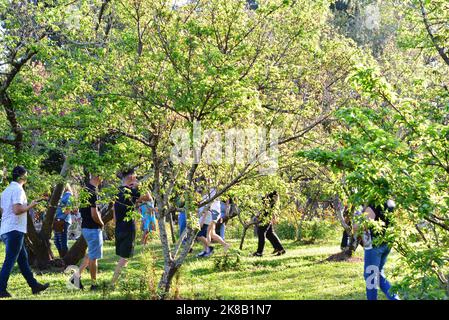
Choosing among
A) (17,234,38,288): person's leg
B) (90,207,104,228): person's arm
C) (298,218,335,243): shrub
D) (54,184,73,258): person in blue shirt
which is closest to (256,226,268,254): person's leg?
(298,218,335,243): shrub

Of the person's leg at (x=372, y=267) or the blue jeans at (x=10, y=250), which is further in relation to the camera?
the blue jeans at (x=10, y=250)

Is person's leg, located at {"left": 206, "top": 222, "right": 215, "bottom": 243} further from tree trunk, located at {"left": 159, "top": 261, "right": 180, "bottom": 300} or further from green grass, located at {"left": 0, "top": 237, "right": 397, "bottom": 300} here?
tree trunk, located at {"left": 159, "top": 261, "right": 180, "bottom": 300}

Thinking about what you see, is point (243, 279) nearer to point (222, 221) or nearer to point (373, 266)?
point (373, 266)

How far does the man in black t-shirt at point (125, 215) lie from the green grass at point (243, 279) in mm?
259

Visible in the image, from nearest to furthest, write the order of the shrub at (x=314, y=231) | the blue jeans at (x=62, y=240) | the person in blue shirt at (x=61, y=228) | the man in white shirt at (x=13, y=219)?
the man in white shirt at (x=13, y=219), the person in blue shirt at (x=61, y=228), the blue jeans at (x=62, y=240), the shrub at (x=314, y=231)

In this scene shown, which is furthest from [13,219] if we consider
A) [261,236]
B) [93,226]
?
[261,236]

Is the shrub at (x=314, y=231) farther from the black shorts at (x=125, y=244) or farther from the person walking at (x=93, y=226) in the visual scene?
the person walking at (x=93, y=226)

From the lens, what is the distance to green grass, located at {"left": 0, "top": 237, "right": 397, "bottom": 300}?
9305 mm

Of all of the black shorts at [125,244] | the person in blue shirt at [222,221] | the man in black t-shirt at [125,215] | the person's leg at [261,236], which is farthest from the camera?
the person in blue shirt at [222,221]

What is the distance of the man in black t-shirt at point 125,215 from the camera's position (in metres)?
9.88

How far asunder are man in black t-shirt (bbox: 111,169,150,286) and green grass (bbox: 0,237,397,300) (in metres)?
0.26

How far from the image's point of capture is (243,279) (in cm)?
1156

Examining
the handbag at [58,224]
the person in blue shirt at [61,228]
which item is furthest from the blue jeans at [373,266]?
the handbag at [58,224]
